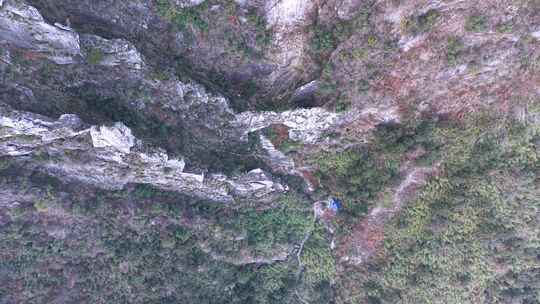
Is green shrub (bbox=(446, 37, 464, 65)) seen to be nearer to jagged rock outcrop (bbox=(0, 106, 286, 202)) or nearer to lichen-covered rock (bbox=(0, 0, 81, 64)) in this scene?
jagged rock outcrop (bbox=(0, 106, 286, 202))

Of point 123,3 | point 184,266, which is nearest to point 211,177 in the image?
point 184,266

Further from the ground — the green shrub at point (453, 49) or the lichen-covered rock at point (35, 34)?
the lichen-covered rock at point (35, 34)

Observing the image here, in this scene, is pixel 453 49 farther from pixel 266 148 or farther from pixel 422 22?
pixel 266 148

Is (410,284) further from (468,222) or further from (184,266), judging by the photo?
(184,266)

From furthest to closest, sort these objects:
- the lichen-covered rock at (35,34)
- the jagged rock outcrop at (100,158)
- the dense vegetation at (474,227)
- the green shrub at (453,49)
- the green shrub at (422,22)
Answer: the dense vegetation at (474,227)
the green shrub at (453,49)
the green shrub at (422,22)
the jagged rock outcrop at (100,158)
the lichen-covered rock at (35,34)

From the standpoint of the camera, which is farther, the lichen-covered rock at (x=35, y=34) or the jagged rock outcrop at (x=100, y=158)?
the jagged rock outcrop at (x=100, y=158)

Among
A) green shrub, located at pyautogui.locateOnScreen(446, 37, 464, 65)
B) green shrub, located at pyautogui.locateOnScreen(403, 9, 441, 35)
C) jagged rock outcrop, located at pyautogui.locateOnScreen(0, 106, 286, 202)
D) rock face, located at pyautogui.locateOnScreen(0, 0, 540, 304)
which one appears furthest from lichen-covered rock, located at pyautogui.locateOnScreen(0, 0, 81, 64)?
green shrub, located at pyautogui.locateOnScreen(446, 37, 464, 65)

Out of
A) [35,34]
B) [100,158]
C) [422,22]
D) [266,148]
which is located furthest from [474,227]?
[35,34]

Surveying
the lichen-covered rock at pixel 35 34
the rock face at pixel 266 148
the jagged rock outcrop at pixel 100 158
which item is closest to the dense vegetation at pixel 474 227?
the rock face at pixel 266 148

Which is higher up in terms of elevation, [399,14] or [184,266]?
[399,14]

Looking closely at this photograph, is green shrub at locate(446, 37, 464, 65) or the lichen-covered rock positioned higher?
the lichen-covered rock

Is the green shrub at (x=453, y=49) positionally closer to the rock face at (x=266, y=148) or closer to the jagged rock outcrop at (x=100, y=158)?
the rock face at (x=266, y=148)
